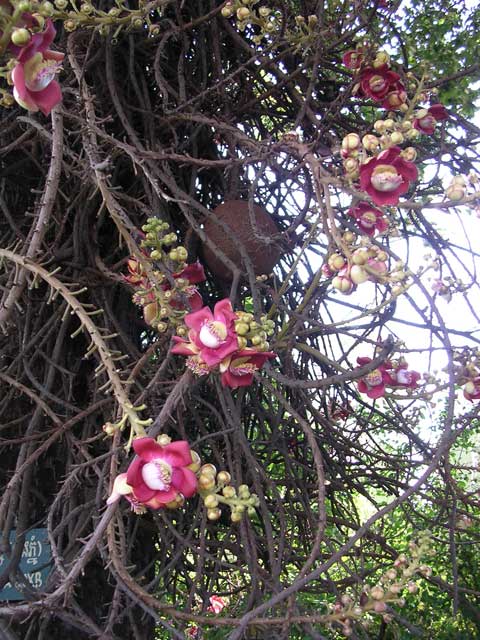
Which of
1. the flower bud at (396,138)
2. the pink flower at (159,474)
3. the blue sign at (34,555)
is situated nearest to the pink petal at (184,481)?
the pink flower at (159,474)

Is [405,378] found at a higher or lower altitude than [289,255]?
lower

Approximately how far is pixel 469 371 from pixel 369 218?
0.24m

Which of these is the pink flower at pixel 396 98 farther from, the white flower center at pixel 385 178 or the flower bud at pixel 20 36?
the flower bud at pixel 20 36

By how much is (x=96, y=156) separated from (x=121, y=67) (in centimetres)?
45

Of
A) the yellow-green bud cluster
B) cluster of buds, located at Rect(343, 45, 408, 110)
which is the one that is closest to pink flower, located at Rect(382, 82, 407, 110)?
cluster of buds, located at Rect(343, 45, 408, 110)

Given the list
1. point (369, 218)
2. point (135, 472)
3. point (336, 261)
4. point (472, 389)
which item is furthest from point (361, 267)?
point (472, 389)

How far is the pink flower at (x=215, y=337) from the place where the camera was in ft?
1.95

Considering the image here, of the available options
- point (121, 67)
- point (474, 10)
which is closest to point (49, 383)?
point (121, 67)

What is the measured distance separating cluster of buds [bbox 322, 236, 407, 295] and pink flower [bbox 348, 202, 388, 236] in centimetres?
8

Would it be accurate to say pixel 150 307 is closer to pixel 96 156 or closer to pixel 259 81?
pixel 96 156

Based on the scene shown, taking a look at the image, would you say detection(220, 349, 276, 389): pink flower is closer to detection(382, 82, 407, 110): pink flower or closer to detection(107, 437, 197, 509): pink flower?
detection(107, 437, 197, 509): pink flower

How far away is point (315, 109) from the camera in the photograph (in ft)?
3.90

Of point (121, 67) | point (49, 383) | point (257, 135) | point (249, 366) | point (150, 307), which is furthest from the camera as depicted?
point (257, 135)

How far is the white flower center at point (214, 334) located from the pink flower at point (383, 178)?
6.7 inches
